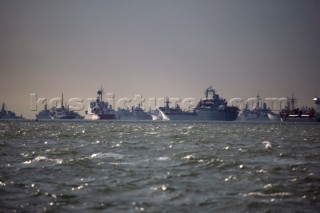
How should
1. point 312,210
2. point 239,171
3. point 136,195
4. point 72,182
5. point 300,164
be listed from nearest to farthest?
point 312,210 → point 136,195 → point 72,182 → point 239,171 → point 300,164

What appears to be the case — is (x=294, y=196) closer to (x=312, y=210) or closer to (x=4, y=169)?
(x=312, y=210)

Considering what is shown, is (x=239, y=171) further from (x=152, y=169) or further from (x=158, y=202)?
(x=158, y=202)

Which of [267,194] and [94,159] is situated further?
[94,159]

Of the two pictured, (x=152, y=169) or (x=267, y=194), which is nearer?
(x=267, y=194)

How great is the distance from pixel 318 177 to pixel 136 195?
418 inches

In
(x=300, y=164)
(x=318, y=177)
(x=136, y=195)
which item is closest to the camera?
(x=136, y=195)

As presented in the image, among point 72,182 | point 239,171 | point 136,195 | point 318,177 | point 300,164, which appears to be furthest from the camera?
point 300,164

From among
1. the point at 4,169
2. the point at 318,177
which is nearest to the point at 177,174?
the point at 318,177

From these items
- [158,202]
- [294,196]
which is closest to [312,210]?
[294,196]

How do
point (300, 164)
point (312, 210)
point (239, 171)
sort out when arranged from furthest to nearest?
point (300, 164)
point (239, 171)
point (312, 210)

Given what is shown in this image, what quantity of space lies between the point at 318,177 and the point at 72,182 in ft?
41.6

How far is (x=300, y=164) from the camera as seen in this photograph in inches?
1114

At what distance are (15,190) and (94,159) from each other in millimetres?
11675

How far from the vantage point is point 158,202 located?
52.7 ft
